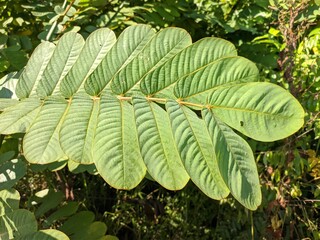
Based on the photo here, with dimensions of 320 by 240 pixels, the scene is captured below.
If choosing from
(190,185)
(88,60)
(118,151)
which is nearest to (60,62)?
(88,60)

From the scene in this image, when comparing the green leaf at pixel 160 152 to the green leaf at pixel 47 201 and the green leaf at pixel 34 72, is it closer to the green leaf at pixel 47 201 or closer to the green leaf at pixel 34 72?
the green leaf at pixel 34 72

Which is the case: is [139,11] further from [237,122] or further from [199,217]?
[237,122]

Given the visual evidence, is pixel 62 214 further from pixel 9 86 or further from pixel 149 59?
Answer: pixel 149 59

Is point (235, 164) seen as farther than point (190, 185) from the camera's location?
No

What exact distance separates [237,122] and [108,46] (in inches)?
14.3

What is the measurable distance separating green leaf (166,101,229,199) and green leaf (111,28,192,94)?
0.44 feet

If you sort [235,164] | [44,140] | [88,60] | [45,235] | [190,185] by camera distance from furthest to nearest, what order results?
[190,185], [45,235], [88,60], [44,140], [235,164]

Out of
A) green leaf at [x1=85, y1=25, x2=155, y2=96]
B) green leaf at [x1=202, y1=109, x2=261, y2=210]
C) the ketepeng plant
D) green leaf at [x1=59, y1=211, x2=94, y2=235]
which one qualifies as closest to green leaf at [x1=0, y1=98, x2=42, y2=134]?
the ketepeng plant

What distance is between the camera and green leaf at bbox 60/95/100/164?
0.94m

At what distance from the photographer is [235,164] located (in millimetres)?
881

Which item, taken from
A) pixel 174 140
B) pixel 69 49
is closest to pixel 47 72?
pixel 69 49

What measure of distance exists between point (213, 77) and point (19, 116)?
40 cm

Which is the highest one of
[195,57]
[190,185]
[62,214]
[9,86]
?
[195,57]

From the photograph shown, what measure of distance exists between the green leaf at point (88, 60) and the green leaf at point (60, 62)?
0.04 m
